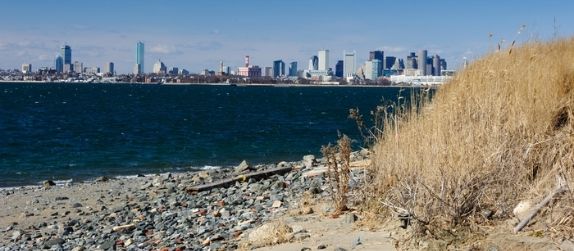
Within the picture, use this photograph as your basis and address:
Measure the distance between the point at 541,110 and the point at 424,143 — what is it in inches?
54.1

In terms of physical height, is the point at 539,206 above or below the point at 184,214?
above

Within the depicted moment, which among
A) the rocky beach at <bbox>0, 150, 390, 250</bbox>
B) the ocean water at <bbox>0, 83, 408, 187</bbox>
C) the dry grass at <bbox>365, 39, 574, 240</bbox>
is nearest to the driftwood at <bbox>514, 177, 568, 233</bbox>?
the dry grass at <bbox>365, 39, 574, 240</bbox>

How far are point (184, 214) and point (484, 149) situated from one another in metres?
5.96

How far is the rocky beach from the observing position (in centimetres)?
849

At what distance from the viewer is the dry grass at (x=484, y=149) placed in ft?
22.5

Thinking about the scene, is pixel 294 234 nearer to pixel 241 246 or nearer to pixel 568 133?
pixel 241 246

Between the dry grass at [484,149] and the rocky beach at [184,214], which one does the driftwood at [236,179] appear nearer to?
the rocky beach at [184,214]

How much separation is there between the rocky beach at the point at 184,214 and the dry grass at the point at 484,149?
77 centimetres

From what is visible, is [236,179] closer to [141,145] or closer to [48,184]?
[48,184]

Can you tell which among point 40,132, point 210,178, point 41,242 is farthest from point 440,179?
point 40,132

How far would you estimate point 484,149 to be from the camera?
25.1ft

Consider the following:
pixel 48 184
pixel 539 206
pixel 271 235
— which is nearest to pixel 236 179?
pixel 271 235

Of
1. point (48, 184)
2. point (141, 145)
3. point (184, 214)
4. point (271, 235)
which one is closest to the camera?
point (271, 235)

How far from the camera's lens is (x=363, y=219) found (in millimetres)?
8016
